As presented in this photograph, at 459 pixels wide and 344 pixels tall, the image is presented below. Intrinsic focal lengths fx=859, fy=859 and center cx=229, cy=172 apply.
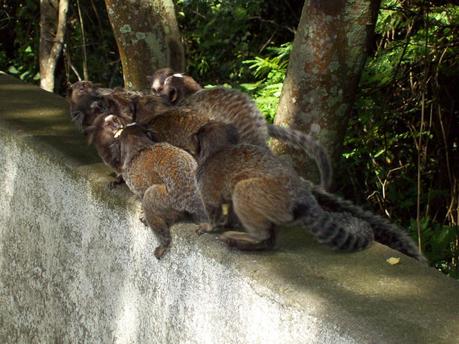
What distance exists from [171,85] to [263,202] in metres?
1.63

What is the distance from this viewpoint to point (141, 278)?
12.9ft

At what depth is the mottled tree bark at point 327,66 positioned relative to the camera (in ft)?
14.8

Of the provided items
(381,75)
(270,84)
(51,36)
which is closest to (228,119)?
(381,75)

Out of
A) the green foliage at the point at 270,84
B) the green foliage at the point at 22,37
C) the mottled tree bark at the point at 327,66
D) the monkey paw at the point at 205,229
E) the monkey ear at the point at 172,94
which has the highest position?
the mottled tree bark at the point at 327,66

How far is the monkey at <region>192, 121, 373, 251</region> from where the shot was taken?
3438mm

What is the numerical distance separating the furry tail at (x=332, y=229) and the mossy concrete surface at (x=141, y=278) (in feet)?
0.15

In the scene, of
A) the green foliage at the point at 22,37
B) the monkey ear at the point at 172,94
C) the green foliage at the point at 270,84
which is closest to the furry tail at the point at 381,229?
the monkey ear at the point at 172,94

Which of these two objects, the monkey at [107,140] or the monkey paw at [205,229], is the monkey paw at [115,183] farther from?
the monkey paw at [205,229]

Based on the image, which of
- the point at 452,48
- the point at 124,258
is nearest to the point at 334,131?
the point at 124,258

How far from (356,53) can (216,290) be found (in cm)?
174

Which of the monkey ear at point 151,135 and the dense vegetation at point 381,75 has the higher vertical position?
the monkey ear at point 151,135

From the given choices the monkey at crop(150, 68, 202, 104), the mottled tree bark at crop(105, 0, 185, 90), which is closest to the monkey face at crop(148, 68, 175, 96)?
the monkey at crop(150, 68, 202, 104)

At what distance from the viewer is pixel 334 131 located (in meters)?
4.69

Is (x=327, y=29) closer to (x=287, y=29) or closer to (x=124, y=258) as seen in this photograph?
(x=124, y=258)
